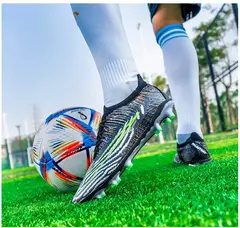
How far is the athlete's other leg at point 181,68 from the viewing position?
122cm

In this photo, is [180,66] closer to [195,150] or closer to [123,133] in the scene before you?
[195,150]

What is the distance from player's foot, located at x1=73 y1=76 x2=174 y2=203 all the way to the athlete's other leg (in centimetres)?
39

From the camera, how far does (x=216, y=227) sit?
0.44m

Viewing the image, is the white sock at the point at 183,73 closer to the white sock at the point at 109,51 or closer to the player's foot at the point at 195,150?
the player's foot at the point at 195,150

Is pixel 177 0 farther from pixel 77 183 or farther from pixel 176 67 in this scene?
pixel 77 183

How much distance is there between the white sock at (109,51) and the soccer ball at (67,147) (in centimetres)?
21

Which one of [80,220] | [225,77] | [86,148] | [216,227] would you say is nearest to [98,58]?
[86,148]

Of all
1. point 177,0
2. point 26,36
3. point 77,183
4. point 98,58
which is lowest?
point 77,183

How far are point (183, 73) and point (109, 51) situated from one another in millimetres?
433

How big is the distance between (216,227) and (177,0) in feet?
3.14

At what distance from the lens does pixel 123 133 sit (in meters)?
0.81

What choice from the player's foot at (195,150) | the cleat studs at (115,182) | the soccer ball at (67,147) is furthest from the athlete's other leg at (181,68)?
the cleat studs at (115,182)

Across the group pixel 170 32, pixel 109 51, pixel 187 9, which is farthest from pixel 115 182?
pixel 187 9

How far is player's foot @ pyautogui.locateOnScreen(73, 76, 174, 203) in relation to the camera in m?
0.76
